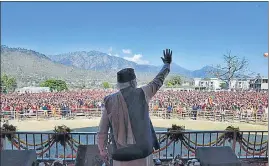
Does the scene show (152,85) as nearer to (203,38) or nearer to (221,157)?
(221,157)

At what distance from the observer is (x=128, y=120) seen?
98 centimetres

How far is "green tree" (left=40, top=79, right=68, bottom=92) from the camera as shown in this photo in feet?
45.3

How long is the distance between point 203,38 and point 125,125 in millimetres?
8349

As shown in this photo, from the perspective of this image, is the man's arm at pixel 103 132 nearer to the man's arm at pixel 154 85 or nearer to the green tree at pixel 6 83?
the man's arm at pixel 154 85

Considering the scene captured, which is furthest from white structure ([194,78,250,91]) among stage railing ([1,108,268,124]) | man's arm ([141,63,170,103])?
man's arm ([141,63,170,103])

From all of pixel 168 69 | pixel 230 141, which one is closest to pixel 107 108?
pixel 168 69

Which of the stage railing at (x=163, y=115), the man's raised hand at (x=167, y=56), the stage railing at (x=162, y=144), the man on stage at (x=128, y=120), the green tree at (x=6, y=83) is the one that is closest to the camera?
the man on stage at (x=128, y=120)

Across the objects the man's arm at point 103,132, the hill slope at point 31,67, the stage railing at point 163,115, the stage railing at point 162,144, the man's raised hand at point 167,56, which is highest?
the hill slope at point 31,67

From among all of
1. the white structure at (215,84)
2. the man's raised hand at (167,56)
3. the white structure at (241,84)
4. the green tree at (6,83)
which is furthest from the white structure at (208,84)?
the man's raised hand at (167,56)

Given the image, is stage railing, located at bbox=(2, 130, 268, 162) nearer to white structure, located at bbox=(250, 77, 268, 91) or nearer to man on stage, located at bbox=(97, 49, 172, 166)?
white structure, located at bbox=(250, 77, 268, 91)

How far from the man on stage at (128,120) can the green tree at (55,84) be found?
43.0 feet

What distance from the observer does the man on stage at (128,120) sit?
0.98 meters

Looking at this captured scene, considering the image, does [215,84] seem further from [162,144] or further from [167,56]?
[167,56]

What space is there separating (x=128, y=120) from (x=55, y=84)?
14.7 meters
